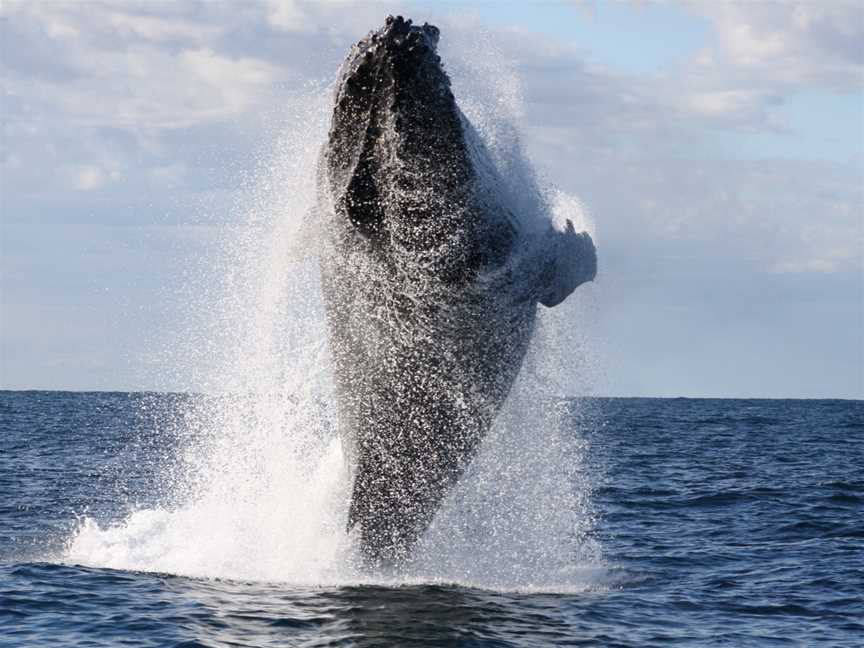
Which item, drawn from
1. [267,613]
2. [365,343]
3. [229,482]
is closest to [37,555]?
[229,482]

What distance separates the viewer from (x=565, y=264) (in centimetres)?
1338

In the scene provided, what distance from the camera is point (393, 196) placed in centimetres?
1210

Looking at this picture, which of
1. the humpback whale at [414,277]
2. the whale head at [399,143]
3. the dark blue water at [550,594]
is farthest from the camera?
the dark blue water at [550,594]

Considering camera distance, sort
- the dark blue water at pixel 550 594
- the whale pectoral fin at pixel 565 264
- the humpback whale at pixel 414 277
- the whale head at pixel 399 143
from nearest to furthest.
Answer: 1. the whale head at pixel 399 143
2. the humpback whale at pixel 414 277
3. the dark blue water at pixel 550 594
4. the whale pectoral fin at pixel 565 264

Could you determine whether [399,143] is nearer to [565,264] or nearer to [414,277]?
[414,277]

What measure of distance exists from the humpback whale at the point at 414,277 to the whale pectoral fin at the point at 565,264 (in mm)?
17

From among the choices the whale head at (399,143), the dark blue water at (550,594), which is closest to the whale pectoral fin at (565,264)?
the whale head at (399,143)

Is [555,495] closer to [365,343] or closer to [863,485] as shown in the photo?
[365,343]

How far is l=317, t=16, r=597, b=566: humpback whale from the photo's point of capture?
38.8ft

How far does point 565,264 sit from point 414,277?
1715 millimetres

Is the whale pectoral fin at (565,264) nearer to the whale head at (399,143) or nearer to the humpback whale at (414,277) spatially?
the humpback whale at (414,277)

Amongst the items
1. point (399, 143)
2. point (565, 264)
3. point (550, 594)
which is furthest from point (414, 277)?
point (550, 594)

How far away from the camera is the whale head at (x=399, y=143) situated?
38.3 feet

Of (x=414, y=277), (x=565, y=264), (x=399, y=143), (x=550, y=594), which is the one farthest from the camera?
(x=550, y=594)
